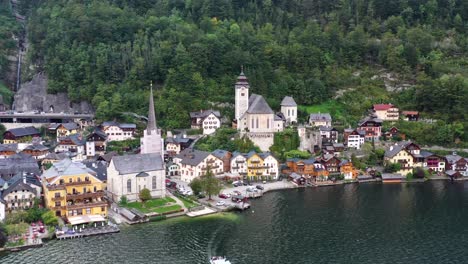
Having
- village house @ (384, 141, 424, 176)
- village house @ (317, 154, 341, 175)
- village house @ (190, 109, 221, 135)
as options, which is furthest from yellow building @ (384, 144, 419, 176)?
village house @ (190, 109, 221, 135)

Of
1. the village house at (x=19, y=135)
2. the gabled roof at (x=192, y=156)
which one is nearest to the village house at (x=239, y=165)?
the gabled roof at (x=192, y=156)

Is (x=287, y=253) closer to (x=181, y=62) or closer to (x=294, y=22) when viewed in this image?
(x=181, y=62)

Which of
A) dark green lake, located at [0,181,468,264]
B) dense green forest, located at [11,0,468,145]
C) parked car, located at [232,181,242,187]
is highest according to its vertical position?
dense green forest, located at [11,0,468,145]

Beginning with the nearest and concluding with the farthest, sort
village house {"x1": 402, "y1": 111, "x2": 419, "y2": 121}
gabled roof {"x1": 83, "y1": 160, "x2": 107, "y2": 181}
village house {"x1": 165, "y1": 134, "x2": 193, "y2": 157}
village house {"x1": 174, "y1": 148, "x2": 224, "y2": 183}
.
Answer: gabled roof {"x1": 83, "y1": 160, "x2": 107, "y2": 181} < village house {"x1": 174, "y1": 148, "x2": 224, "y2": 183} < village house {"x1": 165, "y1": 134, "x2": 193, "y2": 157} < village house {"x1": 402, "y1": 111, "x2": 419, "y2": 121}

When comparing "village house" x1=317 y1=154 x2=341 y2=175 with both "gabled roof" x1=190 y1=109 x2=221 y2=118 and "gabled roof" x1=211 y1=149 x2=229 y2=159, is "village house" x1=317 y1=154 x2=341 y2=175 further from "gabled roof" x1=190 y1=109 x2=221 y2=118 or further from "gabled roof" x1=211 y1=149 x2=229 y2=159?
"gabled roof" x1=190 y1=109 x2=221 y2=118

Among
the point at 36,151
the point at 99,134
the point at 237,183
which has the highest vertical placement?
the point at 99,134

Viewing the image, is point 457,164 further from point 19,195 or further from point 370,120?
point 19,195

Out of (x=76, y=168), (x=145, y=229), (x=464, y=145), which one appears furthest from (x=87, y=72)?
(x=464, y=145)

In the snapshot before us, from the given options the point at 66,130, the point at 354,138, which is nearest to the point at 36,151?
the point at 66,130

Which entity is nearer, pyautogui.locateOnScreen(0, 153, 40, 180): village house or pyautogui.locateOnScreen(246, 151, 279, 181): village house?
pyautogui.locateOnScreen(0, 153, 40, 180): village house
